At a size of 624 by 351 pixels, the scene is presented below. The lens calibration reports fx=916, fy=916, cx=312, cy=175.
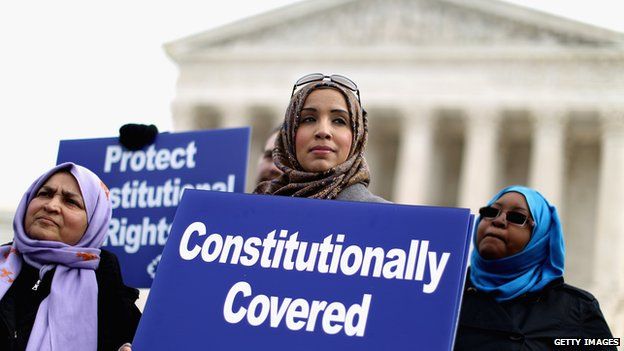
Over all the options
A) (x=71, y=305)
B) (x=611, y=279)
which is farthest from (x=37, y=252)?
(x=611, y=279)

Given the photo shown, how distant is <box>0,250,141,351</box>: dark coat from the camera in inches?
165

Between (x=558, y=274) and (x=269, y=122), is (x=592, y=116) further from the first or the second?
(x=558, y=274)

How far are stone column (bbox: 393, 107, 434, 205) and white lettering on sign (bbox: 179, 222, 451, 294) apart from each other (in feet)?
113

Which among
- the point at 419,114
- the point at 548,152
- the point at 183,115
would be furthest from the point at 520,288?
the point at 183,115

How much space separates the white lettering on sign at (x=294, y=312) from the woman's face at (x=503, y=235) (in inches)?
90.2

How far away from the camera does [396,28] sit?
40000 millimetres

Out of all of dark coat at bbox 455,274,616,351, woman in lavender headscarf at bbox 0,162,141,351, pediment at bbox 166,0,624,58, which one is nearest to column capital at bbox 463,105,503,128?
pediment at bbox 166,0,624,58

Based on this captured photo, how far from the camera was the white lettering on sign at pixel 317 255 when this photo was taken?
322 cm

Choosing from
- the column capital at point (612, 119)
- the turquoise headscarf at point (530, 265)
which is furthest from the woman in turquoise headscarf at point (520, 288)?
the column capital at point (612, 119)

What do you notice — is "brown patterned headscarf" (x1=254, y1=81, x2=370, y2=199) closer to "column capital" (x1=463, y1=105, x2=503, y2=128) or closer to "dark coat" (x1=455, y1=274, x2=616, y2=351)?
"dark coat" (x1=455, y1=274, x2=616, y2=351)

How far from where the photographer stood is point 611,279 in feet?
113

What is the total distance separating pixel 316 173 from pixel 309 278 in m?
0.68

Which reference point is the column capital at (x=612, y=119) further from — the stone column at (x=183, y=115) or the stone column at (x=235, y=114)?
the stone column at (x=183, y=115)

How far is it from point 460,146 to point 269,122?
8882 millimetres
